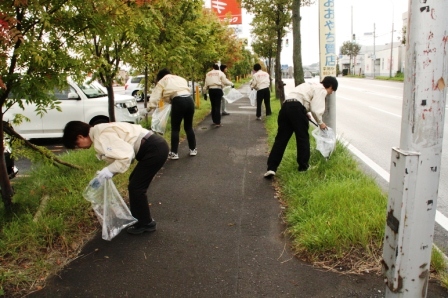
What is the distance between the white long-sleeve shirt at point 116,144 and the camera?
10.9 feet

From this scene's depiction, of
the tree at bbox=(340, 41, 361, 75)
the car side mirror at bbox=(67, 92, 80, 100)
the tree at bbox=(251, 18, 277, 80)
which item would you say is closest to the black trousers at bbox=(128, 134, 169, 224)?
the car side mirror at bbox=(67, 92, 80, 100)

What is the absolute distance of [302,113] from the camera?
207 inches

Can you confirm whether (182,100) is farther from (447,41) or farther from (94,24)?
(447,41)

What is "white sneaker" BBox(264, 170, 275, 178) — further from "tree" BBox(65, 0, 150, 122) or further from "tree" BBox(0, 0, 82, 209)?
"tree" BBox(0, 0, 82, 209)

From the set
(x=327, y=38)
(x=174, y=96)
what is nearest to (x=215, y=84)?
(x=174, y=96)

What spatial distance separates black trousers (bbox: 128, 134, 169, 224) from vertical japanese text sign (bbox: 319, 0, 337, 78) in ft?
11.7

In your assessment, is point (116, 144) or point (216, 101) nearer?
point (116, 144)

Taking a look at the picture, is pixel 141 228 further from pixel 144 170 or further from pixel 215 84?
pixel 215 84

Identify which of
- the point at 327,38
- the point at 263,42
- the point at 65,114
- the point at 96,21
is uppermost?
the point at 263,42

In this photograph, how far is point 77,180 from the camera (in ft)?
17.0

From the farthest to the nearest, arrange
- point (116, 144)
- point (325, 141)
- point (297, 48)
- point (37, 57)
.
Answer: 1. point (297, 48)
2. point (325, 141)
3. point (37, 57)
4. point (116, 144)

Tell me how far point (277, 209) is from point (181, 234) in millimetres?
1260

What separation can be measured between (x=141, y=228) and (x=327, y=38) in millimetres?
4264

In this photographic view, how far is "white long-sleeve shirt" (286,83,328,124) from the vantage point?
5227 mm
